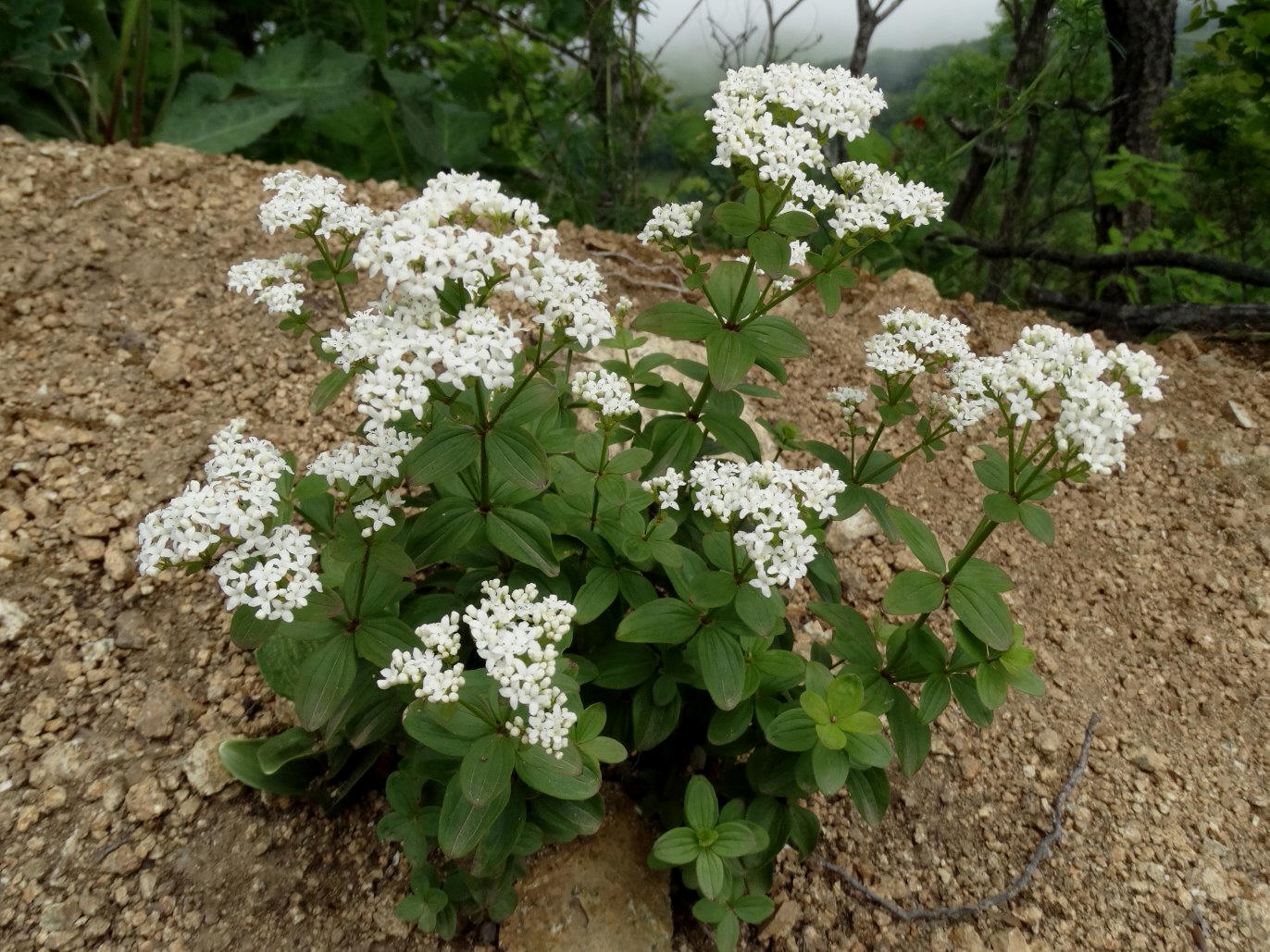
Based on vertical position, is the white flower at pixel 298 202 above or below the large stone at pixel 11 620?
above

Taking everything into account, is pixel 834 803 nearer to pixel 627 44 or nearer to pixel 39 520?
pixel 39 520

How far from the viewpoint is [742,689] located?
2426 mm

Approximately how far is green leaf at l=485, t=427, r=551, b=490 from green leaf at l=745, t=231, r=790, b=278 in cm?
87

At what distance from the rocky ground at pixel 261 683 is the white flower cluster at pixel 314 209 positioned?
5.10 ft

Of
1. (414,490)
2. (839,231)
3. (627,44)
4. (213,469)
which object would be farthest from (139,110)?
(839,231)

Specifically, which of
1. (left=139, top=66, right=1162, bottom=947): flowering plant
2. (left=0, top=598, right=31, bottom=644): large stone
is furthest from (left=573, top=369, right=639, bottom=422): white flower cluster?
(left=0, top=598, right=31, bottom=644): large stone

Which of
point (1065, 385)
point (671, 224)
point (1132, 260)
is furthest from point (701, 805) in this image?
point (1132, 260)

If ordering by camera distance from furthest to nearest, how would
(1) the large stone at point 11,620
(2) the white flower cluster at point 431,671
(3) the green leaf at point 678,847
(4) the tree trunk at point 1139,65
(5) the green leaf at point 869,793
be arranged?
(4) the tree trunk at point 1139,65 < (1) the large stone at point 11,620 < (5) the green leaf at point 869,793 < (3) the green leaf at point 678,847 < (2) the white flower cluster at point 431,671

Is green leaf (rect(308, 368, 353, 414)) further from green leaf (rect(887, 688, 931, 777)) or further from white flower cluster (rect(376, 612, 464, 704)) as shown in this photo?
green leaf (rect(887, 688, 931, 777))

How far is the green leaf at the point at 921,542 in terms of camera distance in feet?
8.25

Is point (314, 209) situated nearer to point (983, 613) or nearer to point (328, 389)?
point (328, 389)

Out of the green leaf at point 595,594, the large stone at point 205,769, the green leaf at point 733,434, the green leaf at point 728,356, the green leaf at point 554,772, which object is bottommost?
the large stone at point 205,769

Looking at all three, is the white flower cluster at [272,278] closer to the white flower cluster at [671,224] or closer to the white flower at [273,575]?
the white flower at [273,575]

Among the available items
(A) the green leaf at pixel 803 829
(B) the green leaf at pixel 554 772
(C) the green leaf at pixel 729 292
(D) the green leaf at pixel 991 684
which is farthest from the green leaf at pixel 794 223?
(A) the green leaf at pixel 803 829
